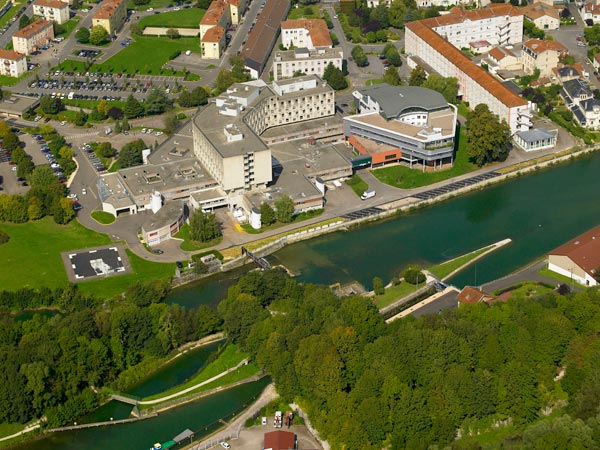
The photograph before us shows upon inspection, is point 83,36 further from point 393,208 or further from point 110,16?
point 393,208

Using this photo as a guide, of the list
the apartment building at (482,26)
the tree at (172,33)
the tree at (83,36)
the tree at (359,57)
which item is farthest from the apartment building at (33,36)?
the apartment building at (482,26)

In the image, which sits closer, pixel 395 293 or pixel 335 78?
pixel 395 293

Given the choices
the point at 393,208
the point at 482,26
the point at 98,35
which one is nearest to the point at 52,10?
the point at 98,35

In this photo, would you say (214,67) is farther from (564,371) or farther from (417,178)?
(564,371)

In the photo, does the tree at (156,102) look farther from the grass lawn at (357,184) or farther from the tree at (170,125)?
the grass lawn at (357,184)

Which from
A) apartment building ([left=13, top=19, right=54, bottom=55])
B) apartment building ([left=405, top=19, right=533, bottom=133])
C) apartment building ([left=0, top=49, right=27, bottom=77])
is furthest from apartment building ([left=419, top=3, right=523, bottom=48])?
apartment building ([left=0, top=49, right=27, bottom=77])

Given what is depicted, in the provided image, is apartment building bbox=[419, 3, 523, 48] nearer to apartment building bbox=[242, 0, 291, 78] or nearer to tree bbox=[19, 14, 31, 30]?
apartment building bbox=[242, 0, 291, 78]
